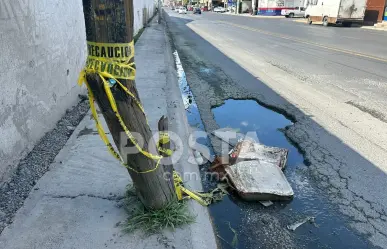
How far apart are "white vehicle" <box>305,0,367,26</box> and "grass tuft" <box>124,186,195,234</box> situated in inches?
1112

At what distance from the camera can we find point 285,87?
720 cm

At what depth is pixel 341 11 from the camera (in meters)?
26.0

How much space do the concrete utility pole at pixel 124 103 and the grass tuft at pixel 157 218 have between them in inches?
2.5

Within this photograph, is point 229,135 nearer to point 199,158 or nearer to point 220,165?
point 199,158

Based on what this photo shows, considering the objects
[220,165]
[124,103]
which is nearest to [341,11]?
[220,165]

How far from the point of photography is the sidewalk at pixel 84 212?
7.82 ft

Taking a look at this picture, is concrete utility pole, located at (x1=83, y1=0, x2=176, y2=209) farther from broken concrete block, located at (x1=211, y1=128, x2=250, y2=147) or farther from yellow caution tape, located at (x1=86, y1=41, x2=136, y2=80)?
broken concrete block, located at (x1=211, y1=128, x2=250, y2=147)

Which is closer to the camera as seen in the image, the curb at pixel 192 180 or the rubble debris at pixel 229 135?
the curb at pixel 192 180

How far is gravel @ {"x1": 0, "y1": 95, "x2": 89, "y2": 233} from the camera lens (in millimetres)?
2797

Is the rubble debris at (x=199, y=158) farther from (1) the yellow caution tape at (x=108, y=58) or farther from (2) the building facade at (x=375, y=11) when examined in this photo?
(2) the building facade at (x=375, y=11)

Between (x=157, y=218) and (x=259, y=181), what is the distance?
123cm

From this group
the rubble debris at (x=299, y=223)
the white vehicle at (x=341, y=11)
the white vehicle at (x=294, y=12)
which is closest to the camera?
the rubble debris at (x=299, y=223)

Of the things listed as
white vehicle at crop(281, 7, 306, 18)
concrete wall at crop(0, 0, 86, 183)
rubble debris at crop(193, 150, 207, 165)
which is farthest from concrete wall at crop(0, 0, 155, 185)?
white vehicle at crop(281, 7, 306, 18)

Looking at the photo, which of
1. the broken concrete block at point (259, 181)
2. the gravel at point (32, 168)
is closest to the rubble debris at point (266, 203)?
the broken concrete block at point (259, 181)
